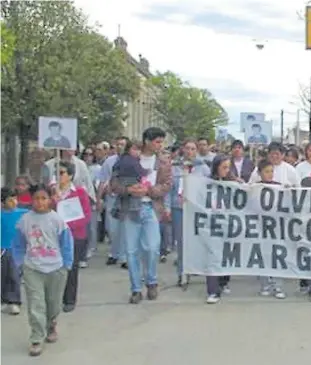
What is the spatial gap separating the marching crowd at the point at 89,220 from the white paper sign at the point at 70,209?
0.03 meters

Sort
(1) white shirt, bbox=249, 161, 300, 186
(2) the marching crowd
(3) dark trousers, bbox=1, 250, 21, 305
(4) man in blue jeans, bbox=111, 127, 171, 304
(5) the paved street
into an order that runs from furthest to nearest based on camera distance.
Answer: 1. (1) white shirt, bbox=249, 161, 300, 186
2. (4) man in blue jeans, bbox=111, 127, 171, 304
3. (3) dark trousers, bbox=1, 250, 21, 305
4. (2) the marching crowd
5. (5) the paved street

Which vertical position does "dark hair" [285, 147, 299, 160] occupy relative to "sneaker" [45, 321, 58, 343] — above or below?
above

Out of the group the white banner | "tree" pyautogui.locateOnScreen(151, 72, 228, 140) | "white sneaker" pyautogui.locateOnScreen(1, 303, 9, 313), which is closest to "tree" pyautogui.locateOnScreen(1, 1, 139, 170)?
the white banner

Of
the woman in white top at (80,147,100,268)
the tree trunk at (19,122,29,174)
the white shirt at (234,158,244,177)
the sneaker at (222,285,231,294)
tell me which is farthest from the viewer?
the tree trunk at (19,122,29,174)

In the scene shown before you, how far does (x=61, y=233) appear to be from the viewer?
6.46m

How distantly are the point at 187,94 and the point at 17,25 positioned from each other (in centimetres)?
6050

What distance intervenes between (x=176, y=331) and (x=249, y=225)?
2217 mm

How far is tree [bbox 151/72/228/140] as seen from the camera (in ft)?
279

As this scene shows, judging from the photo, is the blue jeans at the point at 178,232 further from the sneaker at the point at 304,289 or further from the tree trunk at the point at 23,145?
the tree trunk at the point at 23,145

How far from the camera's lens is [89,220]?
8461mm

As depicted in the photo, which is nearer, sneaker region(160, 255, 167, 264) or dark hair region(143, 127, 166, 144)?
dark hair region(143, 127, 166, 144)

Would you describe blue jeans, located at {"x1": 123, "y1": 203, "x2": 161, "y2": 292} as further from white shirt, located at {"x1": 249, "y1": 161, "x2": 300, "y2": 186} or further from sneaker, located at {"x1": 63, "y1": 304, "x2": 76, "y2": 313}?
white shirt, located at {"x1": 249, "y1": 161, "x2": 300, "y2": 186}

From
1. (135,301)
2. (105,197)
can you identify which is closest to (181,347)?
(135,301)

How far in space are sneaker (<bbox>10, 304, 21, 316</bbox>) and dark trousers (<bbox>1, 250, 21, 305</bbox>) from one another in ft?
0.12
